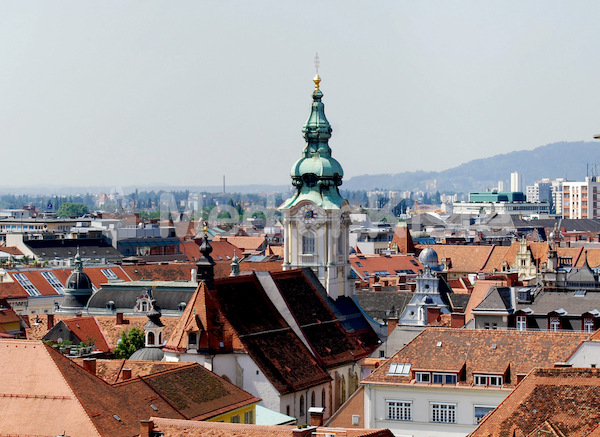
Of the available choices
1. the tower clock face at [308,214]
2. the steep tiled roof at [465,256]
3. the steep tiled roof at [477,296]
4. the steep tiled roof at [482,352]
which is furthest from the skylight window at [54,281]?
the steep tiled roof at [482,352]

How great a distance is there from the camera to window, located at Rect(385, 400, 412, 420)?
232ft

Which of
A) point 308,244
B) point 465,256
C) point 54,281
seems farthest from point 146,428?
point 465,256

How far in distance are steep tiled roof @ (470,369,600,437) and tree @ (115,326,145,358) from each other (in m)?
47.9

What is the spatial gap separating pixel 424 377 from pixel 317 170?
40.5 m

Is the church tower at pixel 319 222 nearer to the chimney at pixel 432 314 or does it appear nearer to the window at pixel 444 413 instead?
the chimney at pixel 432 314

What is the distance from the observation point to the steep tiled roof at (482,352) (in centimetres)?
7031

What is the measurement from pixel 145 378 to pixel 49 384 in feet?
27.3

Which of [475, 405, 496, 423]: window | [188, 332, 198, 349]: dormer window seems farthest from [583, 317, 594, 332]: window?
[188, 332, 198, 349]: dormer window

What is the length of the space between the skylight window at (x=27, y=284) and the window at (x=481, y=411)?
84.8 m

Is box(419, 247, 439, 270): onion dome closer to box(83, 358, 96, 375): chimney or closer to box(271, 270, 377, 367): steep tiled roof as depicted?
box(271, 270, 377, 367): steep tiled roof

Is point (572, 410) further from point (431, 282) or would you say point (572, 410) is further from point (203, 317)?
point (431, 282)

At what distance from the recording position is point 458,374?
2763 inches

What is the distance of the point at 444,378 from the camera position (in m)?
70.6

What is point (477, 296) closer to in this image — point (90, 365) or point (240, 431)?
point (90, 365)
